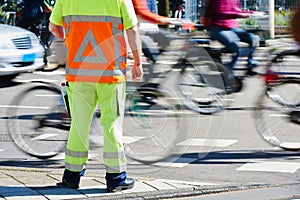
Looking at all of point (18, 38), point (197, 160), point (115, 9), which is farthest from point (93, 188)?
point (18, 38)

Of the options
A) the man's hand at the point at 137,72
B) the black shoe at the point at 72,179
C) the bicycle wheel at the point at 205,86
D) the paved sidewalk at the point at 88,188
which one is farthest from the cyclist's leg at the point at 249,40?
the black shoe at the point at 72,179

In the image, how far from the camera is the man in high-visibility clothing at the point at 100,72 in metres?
6.22

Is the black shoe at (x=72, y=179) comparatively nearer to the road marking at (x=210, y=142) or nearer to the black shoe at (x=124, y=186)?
the black shoe at (x=124, y=186)

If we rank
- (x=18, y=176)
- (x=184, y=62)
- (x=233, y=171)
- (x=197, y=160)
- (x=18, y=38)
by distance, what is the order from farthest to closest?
1. (x=18, y=38)
2. (x=184, y=62)
3. (x=197, y=160)
4. (x=233, y=171)
5. (x=18, y=176)

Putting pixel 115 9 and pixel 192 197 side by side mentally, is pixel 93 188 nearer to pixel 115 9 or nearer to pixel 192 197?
pixel 192 197

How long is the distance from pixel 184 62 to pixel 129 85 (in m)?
2.07

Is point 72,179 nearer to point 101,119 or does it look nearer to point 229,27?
point 101,119

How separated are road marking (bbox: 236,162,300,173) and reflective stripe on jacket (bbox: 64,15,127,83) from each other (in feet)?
6.34

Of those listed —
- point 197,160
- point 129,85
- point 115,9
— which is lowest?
point 197,160

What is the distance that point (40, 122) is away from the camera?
316 inches

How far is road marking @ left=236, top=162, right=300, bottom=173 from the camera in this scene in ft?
24.7

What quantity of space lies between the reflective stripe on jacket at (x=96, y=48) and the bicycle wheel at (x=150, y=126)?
130 centimetres

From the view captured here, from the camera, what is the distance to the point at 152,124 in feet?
25.3

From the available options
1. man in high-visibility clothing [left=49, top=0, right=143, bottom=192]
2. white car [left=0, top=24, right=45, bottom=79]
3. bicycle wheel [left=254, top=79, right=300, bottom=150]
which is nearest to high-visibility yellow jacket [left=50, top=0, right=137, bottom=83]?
man in high-visibility clothing [left=49, top=0, right=143, bottom=192]
